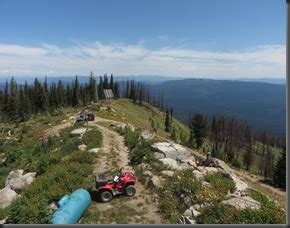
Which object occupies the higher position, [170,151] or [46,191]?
[170,151]

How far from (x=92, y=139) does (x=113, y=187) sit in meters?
13.6

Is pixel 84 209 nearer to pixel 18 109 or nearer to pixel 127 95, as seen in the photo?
pixel 18 109

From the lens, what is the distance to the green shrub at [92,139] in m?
26.7

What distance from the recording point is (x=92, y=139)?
28.7 meters

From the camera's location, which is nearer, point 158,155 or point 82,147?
point 158,155

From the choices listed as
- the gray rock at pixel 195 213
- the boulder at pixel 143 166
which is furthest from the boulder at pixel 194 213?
the boulder at pixel 143 166

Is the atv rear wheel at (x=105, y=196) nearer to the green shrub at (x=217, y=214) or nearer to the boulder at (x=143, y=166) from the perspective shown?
the boulder at (x=143, y=166)

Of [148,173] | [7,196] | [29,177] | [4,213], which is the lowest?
[7,196]

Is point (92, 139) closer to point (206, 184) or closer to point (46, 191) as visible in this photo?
point (46, 191)

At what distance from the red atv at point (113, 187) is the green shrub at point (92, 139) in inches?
416

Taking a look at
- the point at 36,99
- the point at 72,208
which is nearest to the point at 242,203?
the point at 72,208

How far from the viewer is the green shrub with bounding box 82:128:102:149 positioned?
26.7 meters

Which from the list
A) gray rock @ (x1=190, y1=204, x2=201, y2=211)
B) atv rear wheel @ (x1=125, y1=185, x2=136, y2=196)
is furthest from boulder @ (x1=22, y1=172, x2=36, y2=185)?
gray rock @ (x1=190, y1=204, x2=201, y2=211)

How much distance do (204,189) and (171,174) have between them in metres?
3.86
